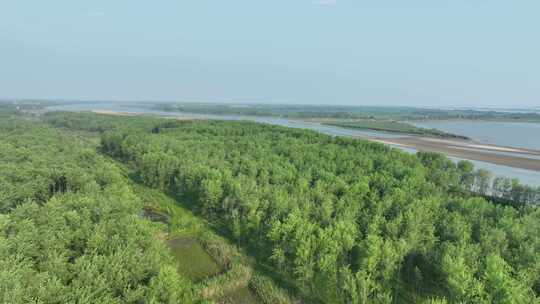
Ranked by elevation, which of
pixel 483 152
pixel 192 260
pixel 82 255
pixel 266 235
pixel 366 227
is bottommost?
pixel 192 260

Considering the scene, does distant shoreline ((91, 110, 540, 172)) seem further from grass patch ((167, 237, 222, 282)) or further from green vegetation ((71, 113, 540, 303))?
grass patch ((167, 237, 222, 282))

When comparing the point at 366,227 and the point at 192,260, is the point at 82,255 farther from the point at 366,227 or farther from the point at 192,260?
the point at 366,227

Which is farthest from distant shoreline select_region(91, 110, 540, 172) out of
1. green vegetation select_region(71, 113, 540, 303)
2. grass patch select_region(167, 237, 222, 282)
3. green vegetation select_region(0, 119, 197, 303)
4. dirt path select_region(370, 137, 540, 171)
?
green vegetation select_region(0, 119, 197, 303)

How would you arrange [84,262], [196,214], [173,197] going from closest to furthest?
[84,262] < [196,214] < [173,197]

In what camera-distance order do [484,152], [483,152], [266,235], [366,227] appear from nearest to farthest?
1. [366,227]
2. [266,235]
3. [484,152]
4. [483,152]

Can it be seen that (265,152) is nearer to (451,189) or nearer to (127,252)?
(451,189)

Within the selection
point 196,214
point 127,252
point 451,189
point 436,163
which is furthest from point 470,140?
point 127,252

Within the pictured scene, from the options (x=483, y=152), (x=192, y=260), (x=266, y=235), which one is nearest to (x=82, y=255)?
(x=192, y=260)

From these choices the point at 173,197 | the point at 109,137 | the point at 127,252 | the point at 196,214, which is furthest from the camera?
the point at 109,137

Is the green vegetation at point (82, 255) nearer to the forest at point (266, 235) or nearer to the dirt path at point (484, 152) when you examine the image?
the forest at point (266, 235)
